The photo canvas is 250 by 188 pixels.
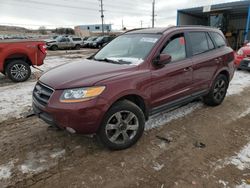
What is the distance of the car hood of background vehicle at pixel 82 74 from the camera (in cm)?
306

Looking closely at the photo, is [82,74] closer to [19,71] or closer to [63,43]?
[19,71]

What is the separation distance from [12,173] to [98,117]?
4.19 feet

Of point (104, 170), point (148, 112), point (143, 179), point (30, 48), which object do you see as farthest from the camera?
point (30, 48)

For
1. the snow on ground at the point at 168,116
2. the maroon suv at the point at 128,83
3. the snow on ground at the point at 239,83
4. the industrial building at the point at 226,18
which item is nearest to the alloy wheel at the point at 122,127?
the maroon suv at the point at 128,83

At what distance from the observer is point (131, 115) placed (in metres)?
3.38

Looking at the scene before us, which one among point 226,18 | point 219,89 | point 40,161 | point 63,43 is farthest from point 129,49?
point 63,43

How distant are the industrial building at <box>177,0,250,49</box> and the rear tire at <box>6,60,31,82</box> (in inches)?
592

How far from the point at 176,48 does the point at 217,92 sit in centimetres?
183

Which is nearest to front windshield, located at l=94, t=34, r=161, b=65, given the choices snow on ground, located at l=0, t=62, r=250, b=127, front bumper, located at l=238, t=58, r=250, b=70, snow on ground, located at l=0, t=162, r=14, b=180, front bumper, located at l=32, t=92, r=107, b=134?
snow on ground, located at l=0, t=62, r=250, b=127

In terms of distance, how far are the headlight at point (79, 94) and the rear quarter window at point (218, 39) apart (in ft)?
10.9

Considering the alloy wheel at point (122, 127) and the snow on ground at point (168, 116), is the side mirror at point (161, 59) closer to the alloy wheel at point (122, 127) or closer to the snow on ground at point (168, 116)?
the alloy wheel at point (122, 127)

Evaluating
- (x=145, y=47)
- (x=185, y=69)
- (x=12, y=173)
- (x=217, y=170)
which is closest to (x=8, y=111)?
(x=12, y=173)

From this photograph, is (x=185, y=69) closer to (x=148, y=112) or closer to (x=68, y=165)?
(x=148, y=112)

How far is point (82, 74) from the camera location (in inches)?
129
